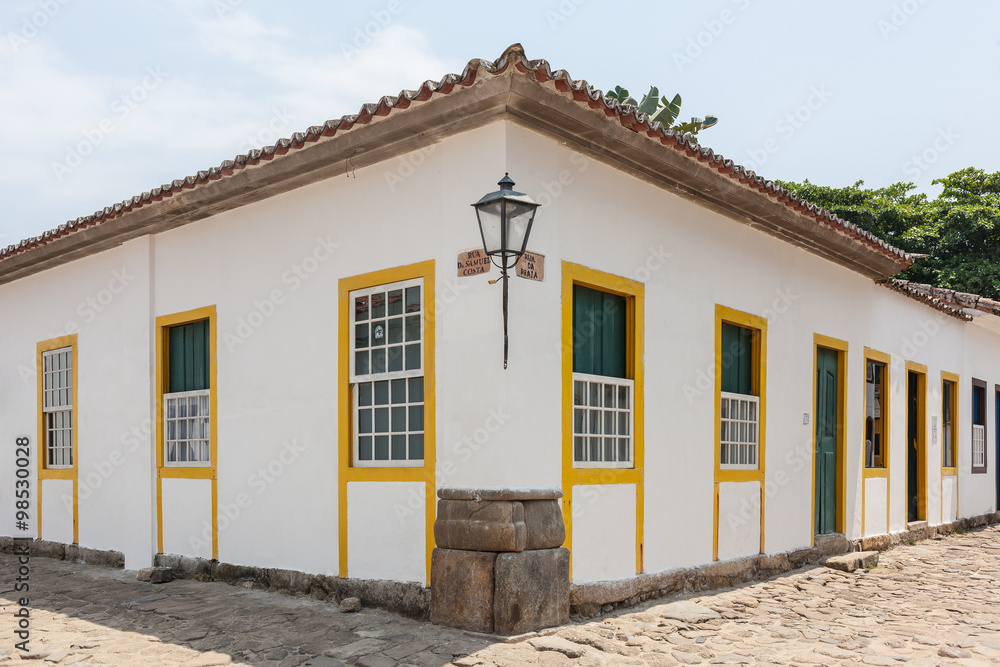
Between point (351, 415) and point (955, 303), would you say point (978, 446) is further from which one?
point (351, 415)

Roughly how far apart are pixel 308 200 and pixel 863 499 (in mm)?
7484

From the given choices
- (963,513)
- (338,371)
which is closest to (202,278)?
(338,371)

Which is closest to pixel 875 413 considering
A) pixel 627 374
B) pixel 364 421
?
pixel 627 374

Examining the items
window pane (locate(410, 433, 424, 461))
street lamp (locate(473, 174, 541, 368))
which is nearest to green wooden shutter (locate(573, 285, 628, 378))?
street lamp (locate(473, 174, 541, 368))

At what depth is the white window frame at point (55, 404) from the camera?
10.1 m

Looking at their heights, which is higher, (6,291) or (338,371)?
(6,291)

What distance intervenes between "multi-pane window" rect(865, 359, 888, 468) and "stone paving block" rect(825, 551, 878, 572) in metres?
1.69

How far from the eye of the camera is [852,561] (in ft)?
30.2

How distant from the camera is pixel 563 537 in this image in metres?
5.95

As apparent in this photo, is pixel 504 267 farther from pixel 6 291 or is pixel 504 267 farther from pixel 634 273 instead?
pixel 6 291

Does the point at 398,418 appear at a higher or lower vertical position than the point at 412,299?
lower

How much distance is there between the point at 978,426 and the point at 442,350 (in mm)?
12008

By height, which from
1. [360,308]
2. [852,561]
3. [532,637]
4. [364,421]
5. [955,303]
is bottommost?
[852,561]

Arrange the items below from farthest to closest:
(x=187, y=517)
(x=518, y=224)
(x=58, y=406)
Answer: (x=58, y=406) < (x=187, y=517) < (x=518, y=224)
